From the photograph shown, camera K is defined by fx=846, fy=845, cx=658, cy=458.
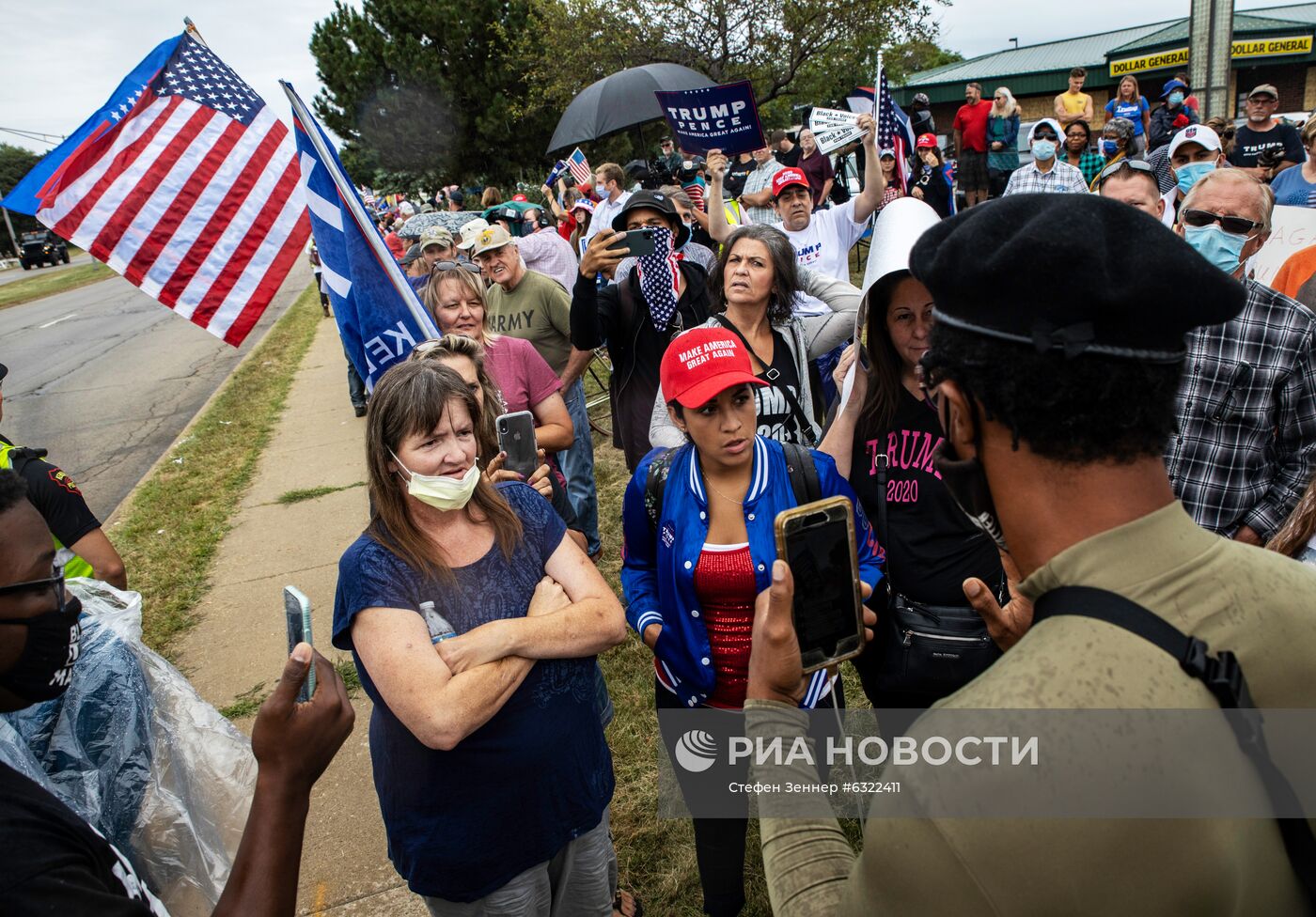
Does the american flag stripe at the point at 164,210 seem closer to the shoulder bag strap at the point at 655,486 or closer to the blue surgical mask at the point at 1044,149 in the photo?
the shoulder bag strap at the point at 655,486

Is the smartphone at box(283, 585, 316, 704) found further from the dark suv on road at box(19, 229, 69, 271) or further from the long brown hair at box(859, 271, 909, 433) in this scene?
the dark suv on road at box(19, 229, 69, 271)

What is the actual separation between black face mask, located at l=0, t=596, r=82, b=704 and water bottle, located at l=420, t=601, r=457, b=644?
0.71 m

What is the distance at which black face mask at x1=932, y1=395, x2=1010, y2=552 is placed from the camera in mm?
1185

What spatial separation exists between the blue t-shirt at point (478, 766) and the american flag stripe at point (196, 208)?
8.51 feet

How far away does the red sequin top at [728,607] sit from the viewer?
2.47 meters

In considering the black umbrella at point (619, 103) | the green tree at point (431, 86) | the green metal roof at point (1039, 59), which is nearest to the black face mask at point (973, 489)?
the black umbrella at point (619, 103)

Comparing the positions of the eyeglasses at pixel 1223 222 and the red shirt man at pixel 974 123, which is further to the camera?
the red shirt man at pixel 974 123

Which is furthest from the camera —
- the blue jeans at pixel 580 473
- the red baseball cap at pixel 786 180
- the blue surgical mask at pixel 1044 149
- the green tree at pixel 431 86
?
the green tree at pixel 431 86

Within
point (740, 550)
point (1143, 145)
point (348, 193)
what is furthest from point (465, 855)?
point (1143, 145)

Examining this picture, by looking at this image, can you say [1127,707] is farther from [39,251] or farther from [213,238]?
[39,251]

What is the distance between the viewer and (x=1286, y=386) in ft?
8.71

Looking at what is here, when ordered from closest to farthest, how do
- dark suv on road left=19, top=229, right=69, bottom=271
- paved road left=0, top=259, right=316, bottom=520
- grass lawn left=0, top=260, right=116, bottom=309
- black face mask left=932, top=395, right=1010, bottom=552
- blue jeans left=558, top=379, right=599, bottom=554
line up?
black face mask left=932, top=395, right=1010, bottom=552 → blue jeans left=558, top=379, right=599, bottom=554 → paved road left=0, top=259, right=316, bottom=520 → grass lawn left=0, top=260, right=116, bottom=309 → dark suv on road left=19, top=229, right=69, bottom=271

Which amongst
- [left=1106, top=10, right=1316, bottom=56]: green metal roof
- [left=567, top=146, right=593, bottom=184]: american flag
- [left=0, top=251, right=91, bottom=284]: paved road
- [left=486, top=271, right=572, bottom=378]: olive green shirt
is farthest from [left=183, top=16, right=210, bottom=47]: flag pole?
[left=0, top=251, right=91, bottom=284]: paved road

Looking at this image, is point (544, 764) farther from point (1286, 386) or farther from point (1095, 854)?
point (1286, 386)
